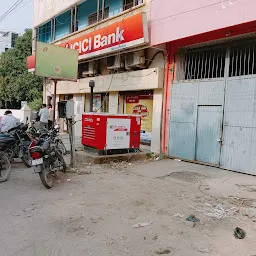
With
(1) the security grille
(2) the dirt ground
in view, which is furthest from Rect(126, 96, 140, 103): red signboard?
(2) the dirt ground

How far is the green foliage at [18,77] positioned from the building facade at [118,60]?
10.9m

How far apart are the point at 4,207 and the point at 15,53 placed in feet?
83.4

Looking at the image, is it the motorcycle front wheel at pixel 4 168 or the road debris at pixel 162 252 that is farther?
the motorcycle front wheel at pixel 4 168

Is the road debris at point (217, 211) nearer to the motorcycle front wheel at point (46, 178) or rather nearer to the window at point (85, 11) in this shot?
the motorcycle front wheel at point (46, 178)

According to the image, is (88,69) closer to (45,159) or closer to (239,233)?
(45,159)

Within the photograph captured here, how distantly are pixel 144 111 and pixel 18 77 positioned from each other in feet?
63.6

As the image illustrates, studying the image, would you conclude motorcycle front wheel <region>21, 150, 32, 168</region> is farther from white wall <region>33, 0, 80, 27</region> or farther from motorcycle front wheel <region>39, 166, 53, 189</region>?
white wall <region>33, 0, 80, 27</region>

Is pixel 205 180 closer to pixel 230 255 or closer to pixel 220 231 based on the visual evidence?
pixel 220 231

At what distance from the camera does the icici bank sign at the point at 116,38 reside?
883 centimetres

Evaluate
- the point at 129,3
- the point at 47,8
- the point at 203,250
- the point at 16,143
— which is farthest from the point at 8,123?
the point at 47,8

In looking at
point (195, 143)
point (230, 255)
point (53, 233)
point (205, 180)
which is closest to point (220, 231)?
point (230, 255)

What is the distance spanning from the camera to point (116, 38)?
9.95 meters

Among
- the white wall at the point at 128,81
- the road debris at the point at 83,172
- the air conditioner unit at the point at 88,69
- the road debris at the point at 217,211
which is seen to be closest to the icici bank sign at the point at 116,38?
the air conditioner unit at the point at 88,69

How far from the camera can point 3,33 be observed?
2099 inches
